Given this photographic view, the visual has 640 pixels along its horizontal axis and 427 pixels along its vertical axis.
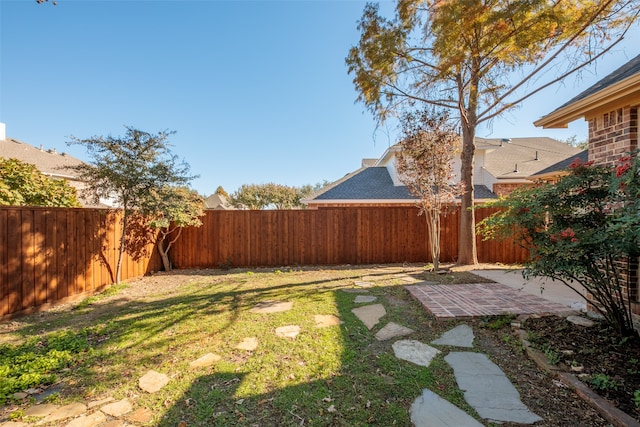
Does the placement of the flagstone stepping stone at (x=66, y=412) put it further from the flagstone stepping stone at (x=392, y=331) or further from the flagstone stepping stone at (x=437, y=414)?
the flagstone stepping stone at (x=392, y=331)

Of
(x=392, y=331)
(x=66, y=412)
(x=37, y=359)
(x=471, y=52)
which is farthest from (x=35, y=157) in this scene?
(x=471, y=52)

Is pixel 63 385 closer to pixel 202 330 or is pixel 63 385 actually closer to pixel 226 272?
pixel 202 330

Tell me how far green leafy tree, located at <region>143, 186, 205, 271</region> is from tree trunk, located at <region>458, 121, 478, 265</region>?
6.71 metres

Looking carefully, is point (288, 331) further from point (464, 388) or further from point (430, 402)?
point (464, 388)

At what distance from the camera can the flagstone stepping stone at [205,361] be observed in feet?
8.71

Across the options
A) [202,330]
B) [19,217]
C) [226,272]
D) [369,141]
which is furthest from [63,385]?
[369,141]

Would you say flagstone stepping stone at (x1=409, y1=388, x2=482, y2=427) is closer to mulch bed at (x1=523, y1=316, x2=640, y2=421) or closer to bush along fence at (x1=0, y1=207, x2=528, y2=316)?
mulch bed at (x1=523, y1=316, x2=640, y2=421)

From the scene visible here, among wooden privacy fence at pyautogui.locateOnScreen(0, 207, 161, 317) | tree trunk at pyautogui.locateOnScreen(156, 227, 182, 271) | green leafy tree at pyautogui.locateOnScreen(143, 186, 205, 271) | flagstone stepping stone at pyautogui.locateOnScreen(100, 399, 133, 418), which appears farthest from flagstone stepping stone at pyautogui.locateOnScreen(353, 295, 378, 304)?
tree trunk at pyautogui.locateOnScreen(156, 227, 182, 271)

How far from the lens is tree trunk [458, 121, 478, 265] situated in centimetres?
697

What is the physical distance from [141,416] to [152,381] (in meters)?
0.49

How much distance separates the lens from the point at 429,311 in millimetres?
3840

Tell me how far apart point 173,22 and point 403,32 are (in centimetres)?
618

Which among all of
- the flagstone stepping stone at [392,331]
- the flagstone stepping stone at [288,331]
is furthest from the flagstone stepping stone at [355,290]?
the flagstone stepping stone at [288,331]

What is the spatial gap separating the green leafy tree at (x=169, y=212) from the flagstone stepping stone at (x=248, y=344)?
419cm
